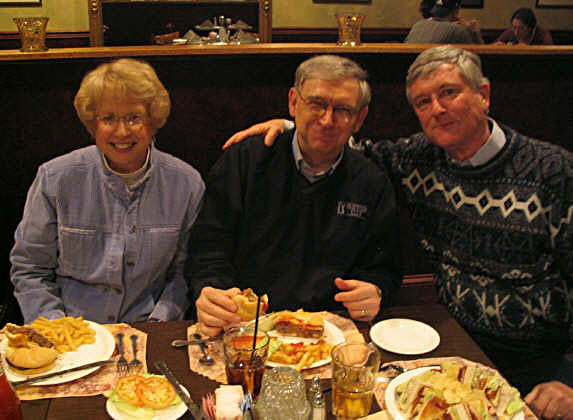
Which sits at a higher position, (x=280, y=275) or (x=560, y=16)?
(x=560, y=16)

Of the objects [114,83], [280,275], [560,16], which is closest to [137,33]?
[114,83]

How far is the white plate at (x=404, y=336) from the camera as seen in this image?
1.50m

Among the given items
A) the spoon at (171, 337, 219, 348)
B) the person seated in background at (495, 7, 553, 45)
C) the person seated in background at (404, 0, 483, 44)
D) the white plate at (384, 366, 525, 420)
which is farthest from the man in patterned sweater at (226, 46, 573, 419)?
the person seated in background at (495, 7, 553, 45)

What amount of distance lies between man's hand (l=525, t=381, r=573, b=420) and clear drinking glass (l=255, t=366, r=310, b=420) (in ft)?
3.05

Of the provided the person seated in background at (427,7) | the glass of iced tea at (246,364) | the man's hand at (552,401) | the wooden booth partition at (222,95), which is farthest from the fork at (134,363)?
the person seated in background at (427,7)

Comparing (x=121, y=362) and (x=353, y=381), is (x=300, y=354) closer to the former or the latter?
(x=353, y=381)

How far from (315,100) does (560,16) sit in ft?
23.0

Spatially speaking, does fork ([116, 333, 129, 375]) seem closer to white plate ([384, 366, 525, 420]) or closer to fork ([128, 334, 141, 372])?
fork ([128, 334, 141, 372])

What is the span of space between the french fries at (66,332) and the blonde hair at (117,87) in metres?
0.70

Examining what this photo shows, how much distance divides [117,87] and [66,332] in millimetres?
805

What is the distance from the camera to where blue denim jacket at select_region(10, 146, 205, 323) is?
6.15 ft

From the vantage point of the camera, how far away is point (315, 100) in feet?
6.34

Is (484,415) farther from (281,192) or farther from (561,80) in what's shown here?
(561,80)

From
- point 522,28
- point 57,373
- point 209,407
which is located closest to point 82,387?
point 57,373
